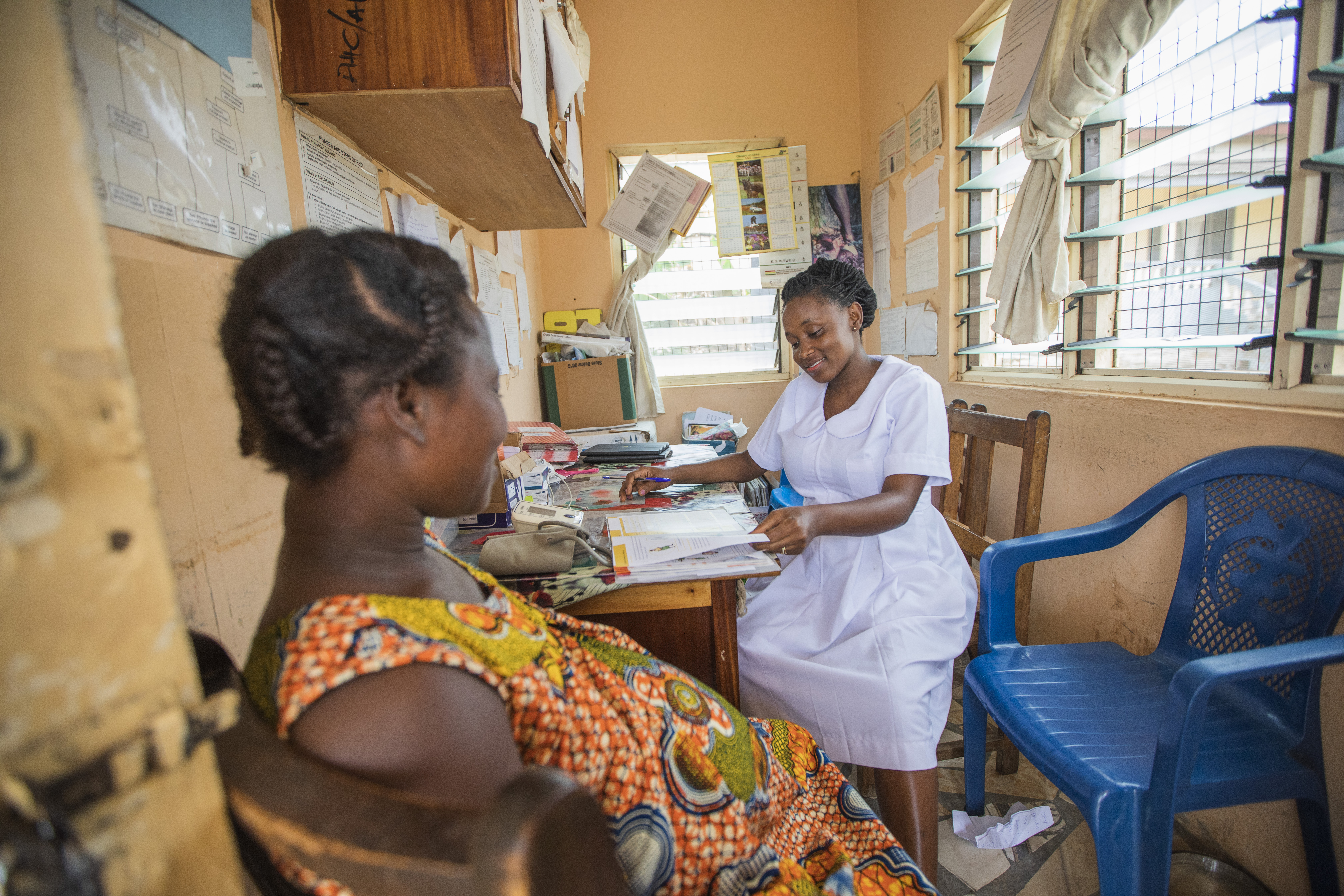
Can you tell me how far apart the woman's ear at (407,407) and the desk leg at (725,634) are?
0.67 m

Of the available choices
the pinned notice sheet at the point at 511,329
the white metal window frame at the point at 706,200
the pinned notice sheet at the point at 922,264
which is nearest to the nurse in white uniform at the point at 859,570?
the pinned notice sheet at the point at 511,329

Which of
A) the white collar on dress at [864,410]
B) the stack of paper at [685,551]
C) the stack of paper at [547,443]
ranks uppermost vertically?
the white collar on dress at [864,410]

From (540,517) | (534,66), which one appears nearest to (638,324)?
(534,66)

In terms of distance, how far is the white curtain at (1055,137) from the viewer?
1562 mm

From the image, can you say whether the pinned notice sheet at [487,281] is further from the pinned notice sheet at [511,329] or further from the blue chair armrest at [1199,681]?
the blue chair armrest at [1199,681]

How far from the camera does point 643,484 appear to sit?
175 cm

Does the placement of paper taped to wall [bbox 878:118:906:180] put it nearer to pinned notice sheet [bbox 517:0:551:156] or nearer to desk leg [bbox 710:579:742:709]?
pinned notice sheet [bbox 517:0:551:156]

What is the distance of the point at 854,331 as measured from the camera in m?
1.69

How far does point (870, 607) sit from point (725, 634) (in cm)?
42

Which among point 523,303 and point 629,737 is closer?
point 629,737

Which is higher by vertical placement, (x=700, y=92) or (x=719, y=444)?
(x=700, y=92)

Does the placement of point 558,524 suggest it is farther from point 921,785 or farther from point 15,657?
point 15,657

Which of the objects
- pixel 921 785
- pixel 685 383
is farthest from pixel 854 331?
pixel 685 383

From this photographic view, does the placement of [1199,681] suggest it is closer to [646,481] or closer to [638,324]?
[646,481]
